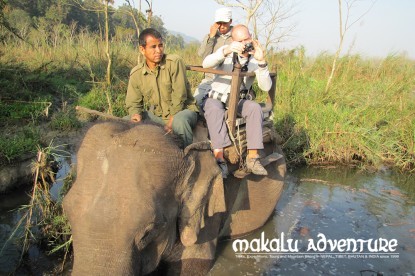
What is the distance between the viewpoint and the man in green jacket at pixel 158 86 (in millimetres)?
3451

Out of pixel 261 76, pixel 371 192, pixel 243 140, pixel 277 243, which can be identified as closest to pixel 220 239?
pixel 277 243

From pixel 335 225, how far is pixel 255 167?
1.99 metres

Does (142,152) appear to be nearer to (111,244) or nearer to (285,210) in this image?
(111,244)

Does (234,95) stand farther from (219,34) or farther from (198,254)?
(219,34)

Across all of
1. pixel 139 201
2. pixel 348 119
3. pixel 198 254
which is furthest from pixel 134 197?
pixel 348 119

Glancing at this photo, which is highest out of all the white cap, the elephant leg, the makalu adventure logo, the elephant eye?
the white cap

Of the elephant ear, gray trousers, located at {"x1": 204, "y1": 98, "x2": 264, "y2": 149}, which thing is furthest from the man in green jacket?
the elephant ear

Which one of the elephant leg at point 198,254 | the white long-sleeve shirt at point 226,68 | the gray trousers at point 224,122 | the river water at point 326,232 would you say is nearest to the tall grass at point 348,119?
the river water at point 326,232

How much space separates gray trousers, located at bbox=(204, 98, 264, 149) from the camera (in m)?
3.46

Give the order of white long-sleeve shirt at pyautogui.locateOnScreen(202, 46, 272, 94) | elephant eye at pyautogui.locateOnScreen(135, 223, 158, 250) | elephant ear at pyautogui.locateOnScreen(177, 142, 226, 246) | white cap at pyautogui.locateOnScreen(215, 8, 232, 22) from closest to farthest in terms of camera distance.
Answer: elephant eye at pyautogui.locateOnScreen(135, 223, 158, 250)
elephant ear at pyautogui.locateOnScreen(177, 142, 226, 246)
white long-sleeve shirt at pyautogui.locateOnScreen(202, 46, 272, 94)
white cap at pyautogui.locateOnScreen(215, 8, 232, 22)

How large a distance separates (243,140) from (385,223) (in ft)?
8.44

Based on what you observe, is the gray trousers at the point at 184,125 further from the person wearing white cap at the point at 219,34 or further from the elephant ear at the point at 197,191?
the person wearing white cap at the point at 219,34

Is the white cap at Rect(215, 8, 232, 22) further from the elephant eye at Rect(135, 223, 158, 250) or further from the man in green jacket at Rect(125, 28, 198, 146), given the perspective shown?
the elephant eye at Rect(135, 223, 158, 250)

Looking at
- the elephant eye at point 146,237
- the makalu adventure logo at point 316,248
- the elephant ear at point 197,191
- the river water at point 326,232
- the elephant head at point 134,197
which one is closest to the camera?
the elephant head at point 134,197
